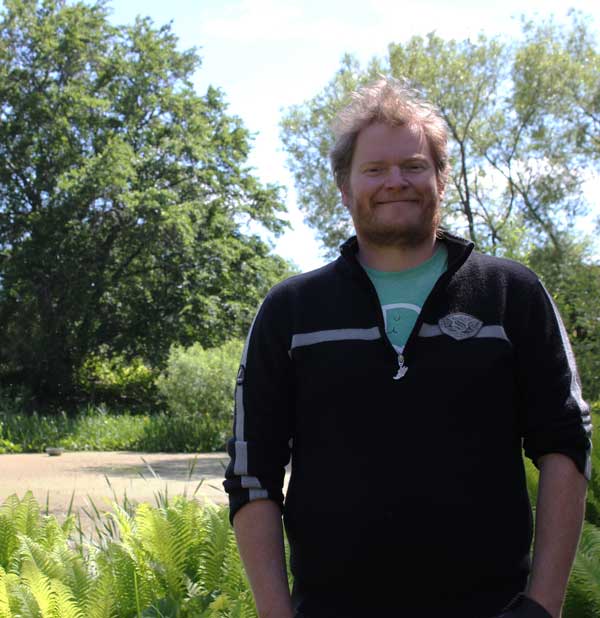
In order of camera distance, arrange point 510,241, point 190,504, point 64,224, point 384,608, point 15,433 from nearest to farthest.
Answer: point 384,608, point 190,504, point 510,241, point 15,433, point 64,224

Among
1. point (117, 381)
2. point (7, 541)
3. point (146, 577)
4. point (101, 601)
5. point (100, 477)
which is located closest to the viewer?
point (101, 601)

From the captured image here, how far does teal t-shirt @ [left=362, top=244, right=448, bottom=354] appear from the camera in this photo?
216cm

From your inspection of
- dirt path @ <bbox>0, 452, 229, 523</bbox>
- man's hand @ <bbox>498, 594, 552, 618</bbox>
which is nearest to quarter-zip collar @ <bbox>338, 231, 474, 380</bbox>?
man's hand @ <bbox>498, 594, 552, 618</bbox>

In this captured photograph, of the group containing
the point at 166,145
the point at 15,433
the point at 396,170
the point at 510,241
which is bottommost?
the point at 15,433

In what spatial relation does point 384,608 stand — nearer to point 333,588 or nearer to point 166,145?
point 333,588

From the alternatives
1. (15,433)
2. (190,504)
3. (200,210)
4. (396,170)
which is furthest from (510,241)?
(200,210)

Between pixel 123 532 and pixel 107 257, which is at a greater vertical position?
pixel 107 257

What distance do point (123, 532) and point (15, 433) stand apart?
14863 millimetres

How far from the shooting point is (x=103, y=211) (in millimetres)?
22875

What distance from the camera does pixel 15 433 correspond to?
18.2 meters

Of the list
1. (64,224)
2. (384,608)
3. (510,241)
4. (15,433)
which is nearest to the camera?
(384,608)

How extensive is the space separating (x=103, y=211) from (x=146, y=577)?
66.2 feet

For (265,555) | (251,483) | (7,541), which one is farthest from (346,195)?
(7,541)

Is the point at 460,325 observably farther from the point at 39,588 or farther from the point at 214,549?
the point at 214,549
